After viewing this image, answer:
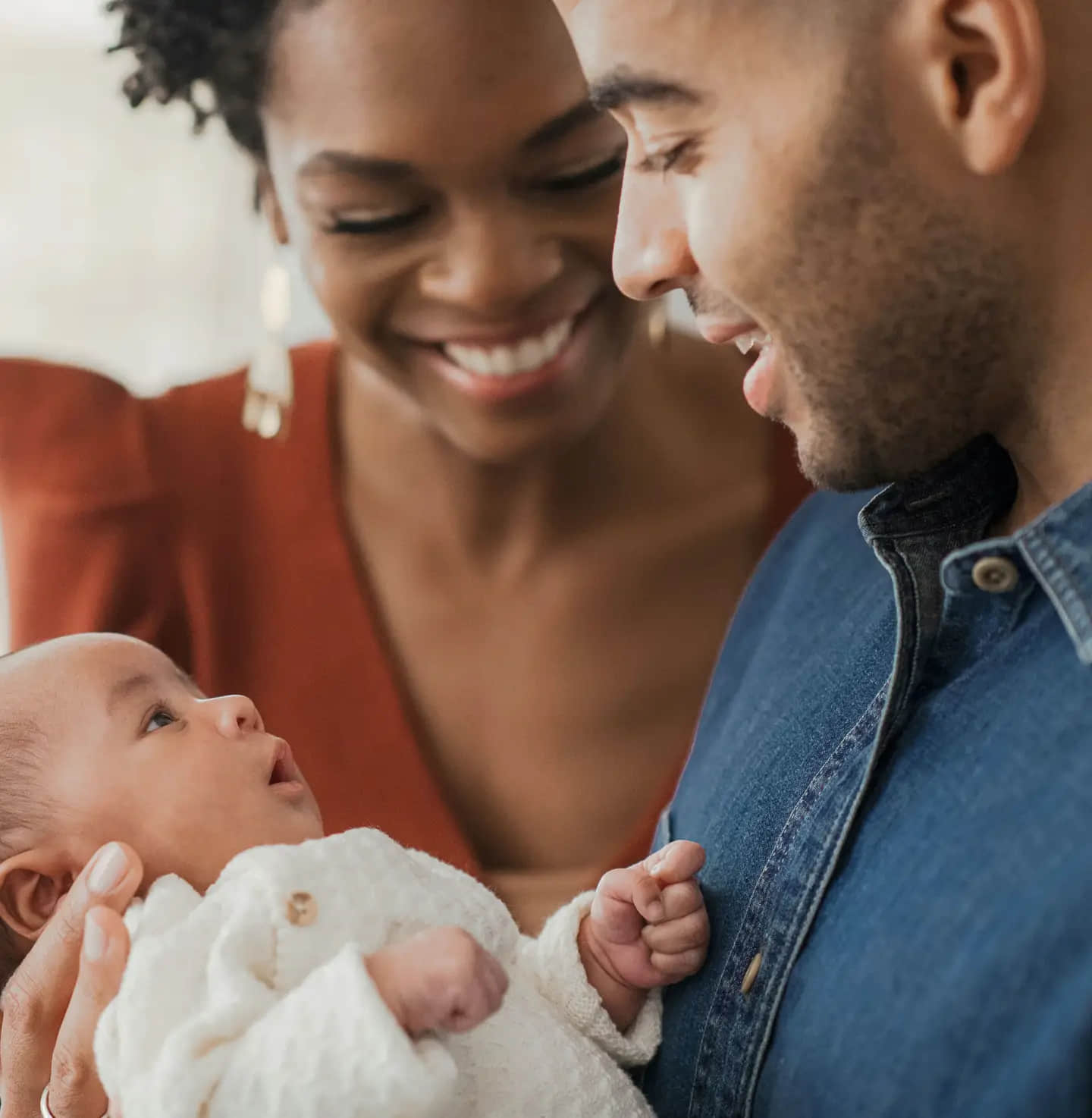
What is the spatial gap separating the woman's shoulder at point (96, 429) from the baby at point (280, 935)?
32cm

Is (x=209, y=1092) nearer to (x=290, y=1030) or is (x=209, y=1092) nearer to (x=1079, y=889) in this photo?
(x=290, y=1030)

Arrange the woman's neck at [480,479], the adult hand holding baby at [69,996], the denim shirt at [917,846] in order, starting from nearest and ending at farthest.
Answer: the denim shirt at [917,846] < the adult hand holding baby at [69,996] < the woman's neck at [480,479]

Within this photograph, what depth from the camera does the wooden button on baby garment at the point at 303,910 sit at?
719mm

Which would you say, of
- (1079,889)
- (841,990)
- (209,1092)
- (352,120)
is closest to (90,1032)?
(209,1092)

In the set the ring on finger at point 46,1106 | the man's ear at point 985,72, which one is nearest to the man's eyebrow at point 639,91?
the man's ear at point 985,72

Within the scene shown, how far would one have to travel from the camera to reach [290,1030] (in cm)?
65

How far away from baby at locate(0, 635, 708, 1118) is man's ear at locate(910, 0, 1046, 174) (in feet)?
1.51

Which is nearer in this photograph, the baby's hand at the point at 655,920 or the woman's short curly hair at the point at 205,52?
the baby's hand at the point at 655,920

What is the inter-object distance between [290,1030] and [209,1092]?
51 millimetres

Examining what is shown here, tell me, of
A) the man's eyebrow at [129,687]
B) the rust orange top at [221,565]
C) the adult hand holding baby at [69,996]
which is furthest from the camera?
the rust orange top at [221,565]

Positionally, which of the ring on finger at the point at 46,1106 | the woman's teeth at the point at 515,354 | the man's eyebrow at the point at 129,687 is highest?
the woman's teeth at the point at 515,354

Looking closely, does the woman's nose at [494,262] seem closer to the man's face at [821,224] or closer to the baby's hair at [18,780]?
the man's face at [821,224]

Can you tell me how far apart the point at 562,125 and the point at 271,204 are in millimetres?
288

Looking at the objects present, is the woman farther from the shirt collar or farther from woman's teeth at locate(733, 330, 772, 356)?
the shirt collar
